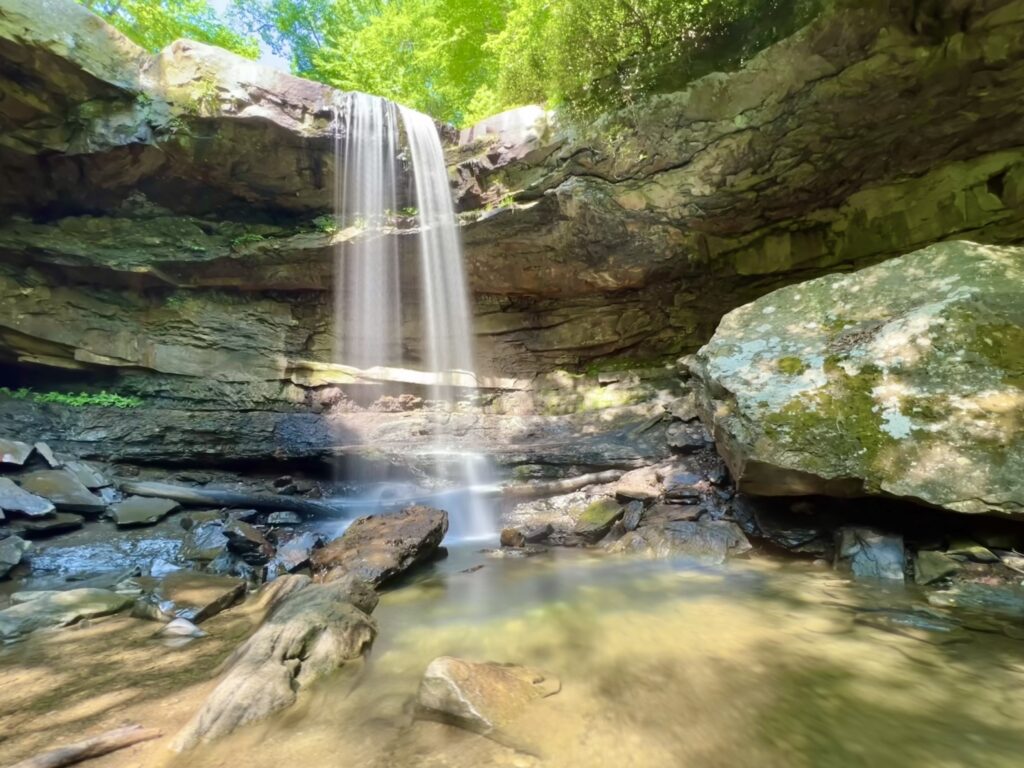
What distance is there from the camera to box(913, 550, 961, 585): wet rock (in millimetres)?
3277

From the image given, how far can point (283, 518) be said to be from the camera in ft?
20.8

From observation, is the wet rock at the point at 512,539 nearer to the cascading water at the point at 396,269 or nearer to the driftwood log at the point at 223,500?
the cascading water at the point at 396,269

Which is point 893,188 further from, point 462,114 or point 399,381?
point 462,114

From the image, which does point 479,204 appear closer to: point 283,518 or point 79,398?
point 283,518

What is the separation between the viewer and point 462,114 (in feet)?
44.2

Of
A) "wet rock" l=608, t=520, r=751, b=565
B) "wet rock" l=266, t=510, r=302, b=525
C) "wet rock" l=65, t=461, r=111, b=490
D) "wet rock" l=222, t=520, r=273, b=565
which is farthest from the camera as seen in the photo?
"wet rock" l=65, t=461, r=111, b=490

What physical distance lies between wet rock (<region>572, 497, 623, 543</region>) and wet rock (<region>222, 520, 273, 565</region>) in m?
3.33

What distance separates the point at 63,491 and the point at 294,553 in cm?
343

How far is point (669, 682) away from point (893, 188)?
866 centimetres

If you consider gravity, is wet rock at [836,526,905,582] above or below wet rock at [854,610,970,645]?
above

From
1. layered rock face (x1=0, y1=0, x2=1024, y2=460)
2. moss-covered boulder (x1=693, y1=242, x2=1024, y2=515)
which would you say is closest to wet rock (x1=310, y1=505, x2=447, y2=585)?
moss-covered boulder (x1=693, y1=242, x2=1024, y2=515)

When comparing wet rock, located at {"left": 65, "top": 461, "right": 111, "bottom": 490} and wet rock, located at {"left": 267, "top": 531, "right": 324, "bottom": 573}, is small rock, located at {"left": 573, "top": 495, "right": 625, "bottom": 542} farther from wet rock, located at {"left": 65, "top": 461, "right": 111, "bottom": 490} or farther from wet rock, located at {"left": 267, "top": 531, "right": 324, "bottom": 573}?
wet rock, located at {"left": 65, "top": 461, "right": 111, "bottom": 490}

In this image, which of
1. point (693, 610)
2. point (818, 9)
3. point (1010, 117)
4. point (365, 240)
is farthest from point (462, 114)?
point (693, 610)

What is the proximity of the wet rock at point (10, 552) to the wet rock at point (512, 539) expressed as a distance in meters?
4.74
